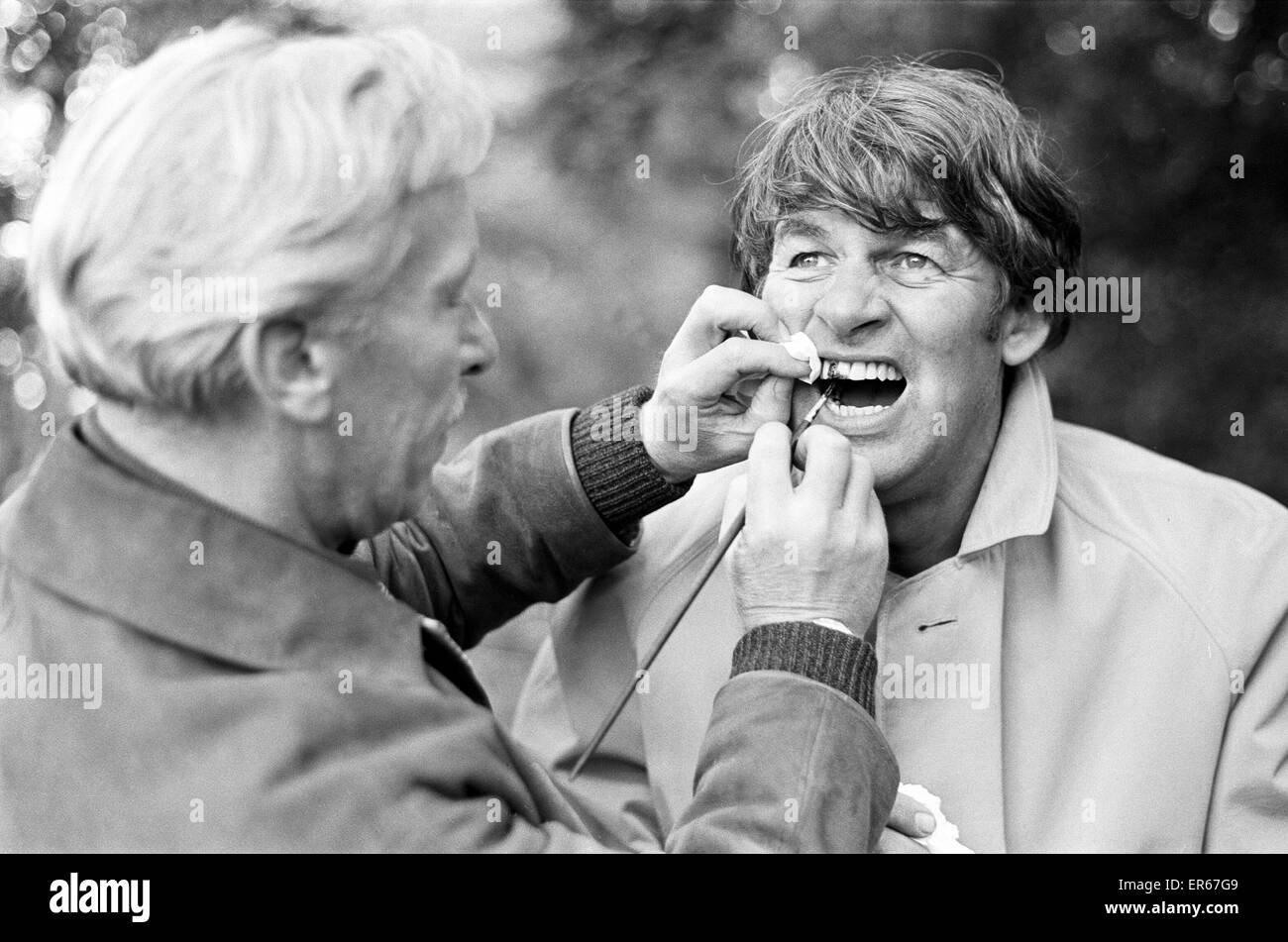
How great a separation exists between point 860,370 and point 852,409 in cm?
6

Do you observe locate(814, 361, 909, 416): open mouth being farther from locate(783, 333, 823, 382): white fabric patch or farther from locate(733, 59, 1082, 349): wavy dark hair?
locate(733, 59, 1082, 349): wavy dark hair

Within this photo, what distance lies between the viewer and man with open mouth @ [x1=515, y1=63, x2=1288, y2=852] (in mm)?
2168

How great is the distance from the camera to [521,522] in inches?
92.3

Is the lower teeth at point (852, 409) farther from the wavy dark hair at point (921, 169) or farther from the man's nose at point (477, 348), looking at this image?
the man's nose at point (477, 348)

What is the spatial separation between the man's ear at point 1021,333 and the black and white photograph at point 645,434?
10 millimetres

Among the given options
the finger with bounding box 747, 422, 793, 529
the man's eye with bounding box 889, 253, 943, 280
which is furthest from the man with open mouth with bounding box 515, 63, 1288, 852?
the finger with bounding box 747, 422, 793, 529

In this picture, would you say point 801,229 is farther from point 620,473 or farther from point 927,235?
point 620,473

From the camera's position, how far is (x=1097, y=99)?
11.4ft

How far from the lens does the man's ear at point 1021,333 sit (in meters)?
2.43

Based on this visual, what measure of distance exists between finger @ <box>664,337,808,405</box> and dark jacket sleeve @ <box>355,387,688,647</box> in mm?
145

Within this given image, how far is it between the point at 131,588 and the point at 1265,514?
1.73m

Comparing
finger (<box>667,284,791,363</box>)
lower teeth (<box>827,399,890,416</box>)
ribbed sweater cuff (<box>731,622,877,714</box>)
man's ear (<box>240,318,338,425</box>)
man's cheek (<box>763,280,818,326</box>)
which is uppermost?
man's cheek (<box>763,280,818,326</box>)

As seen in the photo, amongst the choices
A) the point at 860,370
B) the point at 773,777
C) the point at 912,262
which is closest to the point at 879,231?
the point at 912,262

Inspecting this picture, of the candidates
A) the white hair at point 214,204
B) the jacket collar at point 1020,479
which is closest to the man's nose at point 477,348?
the white hair at point 214,204
